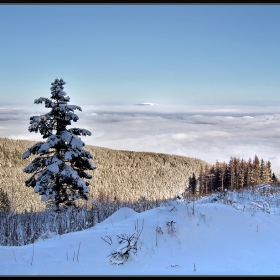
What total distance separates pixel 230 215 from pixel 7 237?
4.99 m

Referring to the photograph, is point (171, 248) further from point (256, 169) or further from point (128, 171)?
point (128, 171)

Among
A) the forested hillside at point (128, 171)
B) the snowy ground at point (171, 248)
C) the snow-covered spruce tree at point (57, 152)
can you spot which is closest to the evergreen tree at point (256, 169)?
the forested hillside at point (128, 171)

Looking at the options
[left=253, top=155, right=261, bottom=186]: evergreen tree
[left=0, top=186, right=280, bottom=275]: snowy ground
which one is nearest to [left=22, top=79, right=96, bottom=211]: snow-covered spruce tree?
[left=0, top=186, right=280, bottom=275]: snowy ground

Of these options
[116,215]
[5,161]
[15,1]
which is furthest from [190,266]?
[5,161]

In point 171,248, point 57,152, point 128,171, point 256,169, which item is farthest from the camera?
point 128,171

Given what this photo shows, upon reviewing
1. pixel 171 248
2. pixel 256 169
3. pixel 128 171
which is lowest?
pixel 171 248

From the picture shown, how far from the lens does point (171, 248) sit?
4887 millimetres

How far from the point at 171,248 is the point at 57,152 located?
38.7 ft

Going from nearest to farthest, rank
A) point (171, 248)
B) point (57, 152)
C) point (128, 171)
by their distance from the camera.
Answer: point (171, 248)
point (57, 152)
point (128, 171)

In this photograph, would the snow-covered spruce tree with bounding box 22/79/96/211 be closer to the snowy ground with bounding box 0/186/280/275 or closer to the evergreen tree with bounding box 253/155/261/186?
the snowy ground with bounding box 0/186/280/275

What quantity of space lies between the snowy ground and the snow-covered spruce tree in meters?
8.87

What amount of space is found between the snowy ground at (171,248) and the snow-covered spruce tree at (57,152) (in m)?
8.87

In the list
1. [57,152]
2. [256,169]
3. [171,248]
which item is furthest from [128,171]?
[171,248]

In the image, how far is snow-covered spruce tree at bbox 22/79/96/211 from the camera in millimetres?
14758
